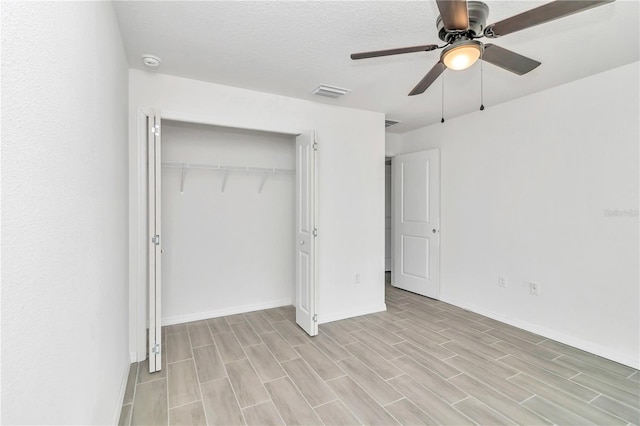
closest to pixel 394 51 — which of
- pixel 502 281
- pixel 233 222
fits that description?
pixel 233 222

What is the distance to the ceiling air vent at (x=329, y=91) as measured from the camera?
3.12 metres

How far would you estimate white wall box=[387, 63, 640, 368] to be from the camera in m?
2.71

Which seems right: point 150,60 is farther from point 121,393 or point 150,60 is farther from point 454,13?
point 121,393

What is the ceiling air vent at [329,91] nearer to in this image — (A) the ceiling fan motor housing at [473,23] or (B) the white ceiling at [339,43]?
(B) the white ceiling at [339,43]

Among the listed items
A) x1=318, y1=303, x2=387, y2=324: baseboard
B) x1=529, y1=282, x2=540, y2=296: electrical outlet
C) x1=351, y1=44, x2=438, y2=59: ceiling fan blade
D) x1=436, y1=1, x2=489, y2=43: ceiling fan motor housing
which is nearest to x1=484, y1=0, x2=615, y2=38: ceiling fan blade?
x1=436, y1=1, x2=489, y2=43: ceiling fan motor housing

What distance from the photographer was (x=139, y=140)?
269cm

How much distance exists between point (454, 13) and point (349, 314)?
3239mm

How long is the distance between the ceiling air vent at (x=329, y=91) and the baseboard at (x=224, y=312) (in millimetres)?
2667

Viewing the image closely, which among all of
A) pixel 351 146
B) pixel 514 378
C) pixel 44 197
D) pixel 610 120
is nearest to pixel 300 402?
pixel 514 378

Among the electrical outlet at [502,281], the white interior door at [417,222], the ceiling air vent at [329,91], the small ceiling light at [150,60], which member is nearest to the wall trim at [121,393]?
A: the small ceiling light at [150,60]

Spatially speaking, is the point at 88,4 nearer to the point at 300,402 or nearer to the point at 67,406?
the point at 67,406

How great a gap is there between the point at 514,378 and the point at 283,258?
9.08 feet

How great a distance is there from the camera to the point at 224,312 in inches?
148

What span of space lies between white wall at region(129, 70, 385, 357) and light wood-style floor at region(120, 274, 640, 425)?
0.50 metres
